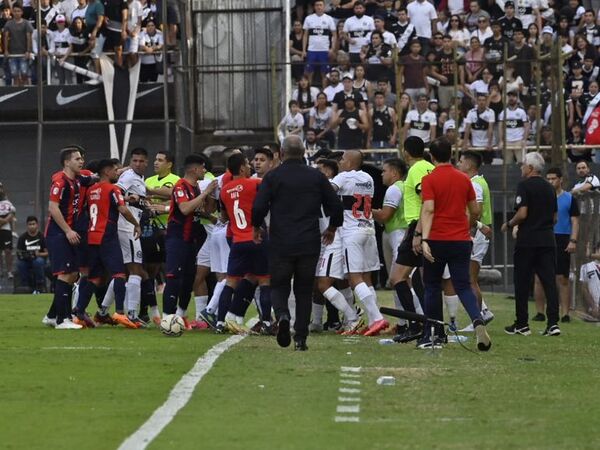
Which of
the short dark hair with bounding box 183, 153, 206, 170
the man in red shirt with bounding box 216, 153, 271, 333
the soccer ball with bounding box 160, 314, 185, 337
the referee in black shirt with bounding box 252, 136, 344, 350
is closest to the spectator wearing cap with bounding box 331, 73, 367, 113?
the short dark hair with bounding box 183, 153, 206, 170

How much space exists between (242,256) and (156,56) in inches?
599

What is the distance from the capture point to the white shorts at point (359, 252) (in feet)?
53.5

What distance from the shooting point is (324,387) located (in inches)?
430

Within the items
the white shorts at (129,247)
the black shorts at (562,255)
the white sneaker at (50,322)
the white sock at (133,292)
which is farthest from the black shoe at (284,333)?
the black shorts at (562,255)

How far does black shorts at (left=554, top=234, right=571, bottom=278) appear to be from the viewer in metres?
21.3

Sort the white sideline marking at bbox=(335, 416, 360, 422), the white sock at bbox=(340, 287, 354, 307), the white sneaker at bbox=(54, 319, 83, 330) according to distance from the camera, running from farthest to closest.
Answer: the white sock at bbox=(340, 287, 354, 307)
the white sneaker at bbox=(54, 319, 83, 330)
the white sideline marking at bbox=(335, 416, 360, 422)

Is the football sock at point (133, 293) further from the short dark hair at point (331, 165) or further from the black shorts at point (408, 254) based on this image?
the black shorts at point (408, 254)

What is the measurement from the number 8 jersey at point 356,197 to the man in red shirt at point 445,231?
2500 millimetres

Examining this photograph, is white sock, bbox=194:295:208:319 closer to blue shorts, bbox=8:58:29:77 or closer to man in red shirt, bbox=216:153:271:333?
man in red shirt, bbox=216:153:271:333

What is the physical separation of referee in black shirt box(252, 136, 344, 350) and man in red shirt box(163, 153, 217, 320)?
3007 mm

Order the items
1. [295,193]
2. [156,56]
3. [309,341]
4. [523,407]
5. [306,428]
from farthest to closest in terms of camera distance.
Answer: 1. [156,56]
2. [309,341]
3. [295,193]
4. [523,407]
5. [306,428]

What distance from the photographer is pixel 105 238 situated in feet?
56.3

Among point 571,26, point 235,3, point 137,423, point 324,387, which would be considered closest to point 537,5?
point 571,26

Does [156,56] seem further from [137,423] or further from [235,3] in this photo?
[137,423]
